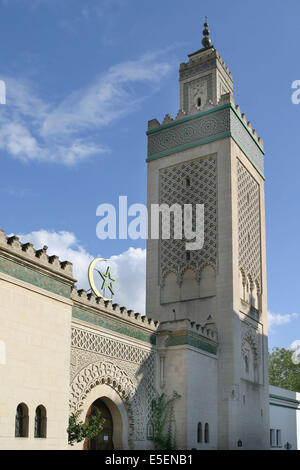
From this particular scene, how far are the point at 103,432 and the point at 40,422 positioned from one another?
3459 mm

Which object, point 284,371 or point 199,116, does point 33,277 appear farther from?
point 284,371

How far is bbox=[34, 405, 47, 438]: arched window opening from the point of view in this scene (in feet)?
30.2

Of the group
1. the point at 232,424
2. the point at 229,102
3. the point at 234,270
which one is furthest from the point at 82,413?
the point at 229,102

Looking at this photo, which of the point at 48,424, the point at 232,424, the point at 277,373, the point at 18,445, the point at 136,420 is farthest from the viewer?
the point at 277,373

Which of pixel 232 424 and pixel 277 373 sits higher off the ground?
pixel 277 373

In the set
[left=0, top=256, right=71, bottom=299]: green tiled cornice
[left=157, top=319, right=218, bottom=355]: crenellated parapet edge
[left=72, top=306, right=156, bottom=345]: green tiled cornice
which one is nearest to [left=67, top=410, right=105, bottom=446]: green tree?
[left=72, top=306, right=156, bottom=345]: green tiled cornice

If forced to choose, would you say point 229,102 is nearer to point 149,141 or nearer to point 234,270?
point 149,141

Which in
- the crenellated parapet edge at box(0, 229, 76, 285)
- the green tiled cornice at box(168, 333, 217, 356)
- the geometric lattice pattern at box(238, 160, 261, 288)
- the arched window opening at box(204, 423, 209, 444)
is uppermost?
the geometric lattice pattern at box(238, 160, 261, 288)

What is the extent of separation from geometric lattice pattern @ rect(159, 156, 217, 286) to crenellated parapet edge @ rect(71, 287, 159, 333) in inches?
124

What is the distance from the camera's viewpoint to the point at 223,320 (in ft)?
52.4

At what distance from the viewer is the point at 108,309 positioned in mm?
12430

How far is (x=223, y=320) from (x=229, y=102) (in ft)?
21.3

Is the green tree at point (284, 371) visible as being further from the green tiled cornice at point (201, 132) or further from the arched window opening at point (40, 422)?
the arched window opening at point (40, 422)

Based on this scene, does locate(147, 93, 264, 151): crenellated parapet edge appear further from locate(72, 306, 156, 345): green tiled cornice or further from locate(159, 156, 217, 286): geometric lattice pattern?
locate(72, 306, 156, 345): green tiled cornice
